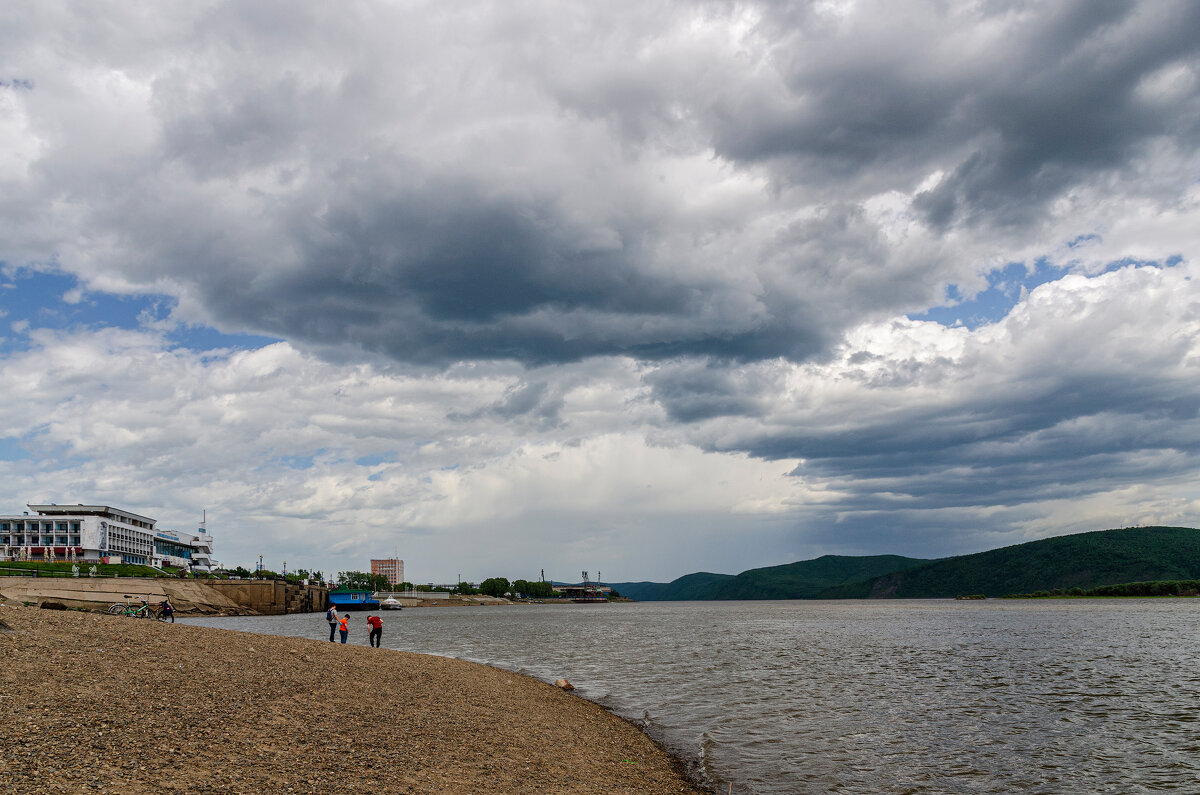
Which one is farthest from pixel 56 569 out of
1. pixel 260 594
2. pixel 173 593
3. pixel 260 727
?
pixel 260 727

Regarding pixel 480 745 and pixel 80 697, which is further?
pixel 480 745

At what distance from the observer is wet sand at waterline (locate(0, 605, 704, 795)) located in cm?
1441

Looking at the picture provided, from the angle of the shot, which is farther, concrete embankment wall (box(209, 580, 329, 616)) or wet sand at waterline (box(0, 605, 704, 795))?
concrete embankment wall (box(209, 580, 329, 616))

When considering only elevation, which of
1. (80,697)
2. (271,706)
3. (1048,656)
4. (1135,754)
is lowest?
(1048,656)

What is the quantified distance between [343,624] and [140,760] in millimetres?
40048

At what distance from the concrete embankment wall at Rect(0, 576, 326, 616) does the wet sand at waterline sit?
4958 centimetres

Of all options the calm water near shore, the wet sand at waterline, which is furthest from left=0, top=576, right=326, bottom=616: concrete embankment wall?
the calm water near shore

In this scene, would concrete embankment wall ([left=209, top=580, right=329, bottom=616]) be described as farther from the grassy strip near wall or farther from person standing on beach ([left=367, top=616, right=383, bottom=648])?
person standing on beach ([left=367, top=616, right=383, bottom=648])

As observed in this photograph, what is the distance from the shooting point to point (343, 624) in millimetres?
52125

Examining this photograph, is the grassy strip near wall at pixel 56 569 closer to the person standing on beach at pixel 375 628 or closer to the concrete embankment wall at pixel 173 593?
the concrete embankment wall at pixel 173 593

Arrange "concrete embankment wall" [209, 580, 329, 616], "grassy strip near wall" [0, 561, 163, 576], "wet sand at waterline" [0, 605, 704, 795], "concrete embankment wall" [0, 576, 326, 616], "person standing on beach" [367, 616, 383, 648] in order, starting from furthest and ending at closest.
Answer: "concrete embankment wall" [209, 580, 329, 616] → "grassy strip near wall" [0, 561, 163, 576] → "concrete embankment wall" [0, 576, 326, 616] → "person standing on beach" [367, 616, 383, 648] → "wet sand at waterline" [0, 605, 704, 795]

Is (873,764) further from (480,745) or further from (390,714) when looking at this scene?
(390,714)

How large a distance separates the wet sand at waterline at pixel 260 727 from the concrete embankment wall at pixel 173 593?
4958cm

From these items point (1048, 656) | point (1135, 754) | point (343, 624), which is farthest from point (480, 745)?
point (1048, 656)
